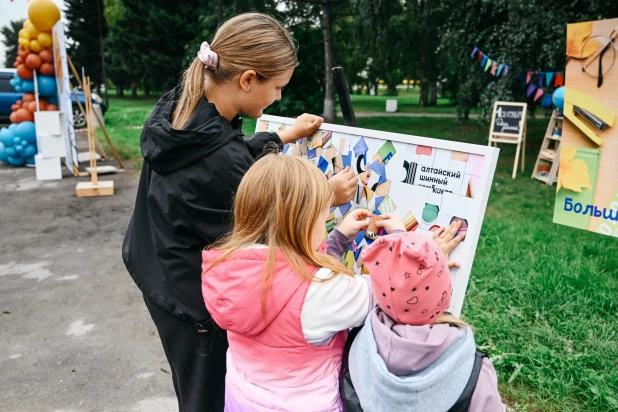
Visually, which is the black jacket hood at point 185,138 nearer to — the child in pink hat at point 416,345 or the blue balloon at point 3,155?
the child in pink hat at point 416,345

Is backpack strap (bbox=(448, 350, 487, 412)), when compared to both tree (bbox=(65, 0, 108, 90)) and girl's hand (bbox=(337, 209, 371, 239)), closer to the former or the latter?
girl's hand (bbox=(337, 209, 371, 239))

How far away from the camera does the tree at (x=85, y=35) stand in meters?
36.0

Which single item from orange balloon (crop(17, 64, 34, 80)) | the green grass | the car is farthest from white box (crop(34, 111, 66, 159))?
the car

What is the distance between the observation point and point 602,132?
2867 mm

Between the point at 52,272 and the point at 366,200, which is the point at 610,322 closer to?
the point at 366,200

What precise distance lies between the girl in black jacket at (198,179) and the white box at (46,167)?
865 cm

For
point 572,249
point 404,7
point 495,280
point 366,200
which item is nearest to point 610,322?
point 495,280

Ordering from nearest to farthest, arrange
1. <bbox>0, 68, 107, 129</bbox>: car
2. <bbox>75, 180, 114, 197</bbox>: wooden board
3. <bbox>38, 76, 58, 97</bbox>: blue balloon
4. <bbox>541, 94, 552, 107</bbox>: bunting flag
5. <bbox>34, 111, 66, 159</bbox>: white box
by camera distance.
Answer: <bbox>75, 180, 114, 197</bbox>: wooden board < <bbox>34, 111, 66, 159</bbox>: white box < <bbox>541, 94, 552, 107</bbox>: bunting flag < <bbox>38, 76, 58, 97</bbox>: blue balloon < <bbox>0, 68, 107, 129</bbox>: car

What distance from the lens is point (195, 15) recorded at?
30.6 meters

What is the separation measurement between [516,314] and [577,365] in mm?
644

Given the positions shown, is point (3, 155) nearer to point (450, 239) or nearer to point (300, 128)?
point (300, 128)

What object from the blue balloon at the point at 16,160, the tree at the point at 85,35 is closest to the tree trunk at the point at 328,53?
the blue balloon at the point at 16,160

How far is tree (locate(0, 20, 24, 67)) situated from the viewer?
6588cm

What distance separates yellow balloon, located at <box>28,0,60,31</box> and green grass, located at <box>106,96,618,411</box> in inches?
312
